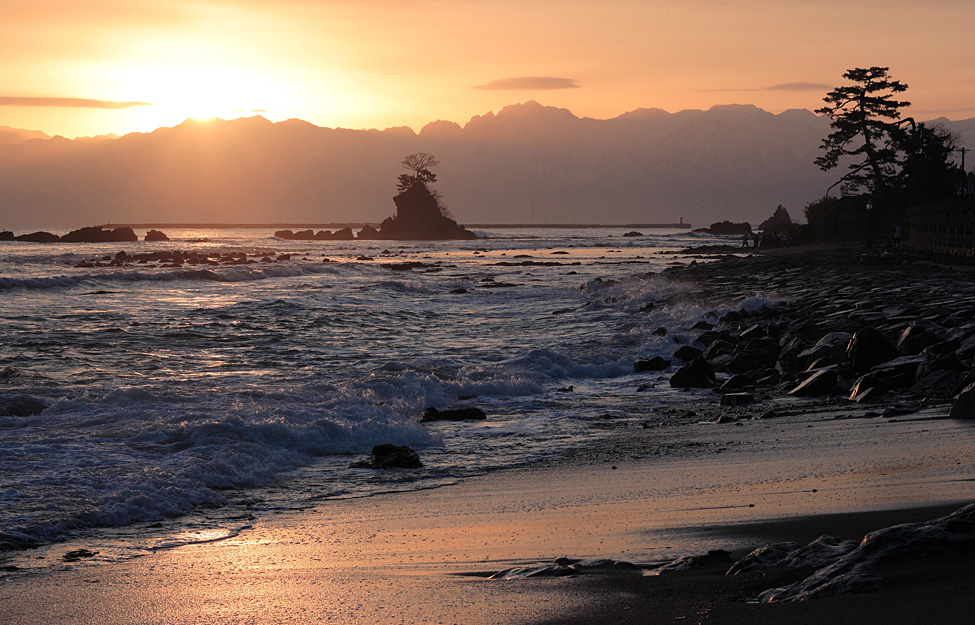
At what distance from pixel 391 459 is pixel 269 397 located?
3785mm

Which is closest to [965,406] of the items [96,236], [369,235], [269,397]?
[269,397]

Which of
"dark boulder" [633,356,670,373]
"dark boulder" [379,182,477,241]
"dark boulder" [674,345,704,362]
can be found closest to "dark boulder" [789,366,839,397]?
"dark boulder" [633,356,670,373]

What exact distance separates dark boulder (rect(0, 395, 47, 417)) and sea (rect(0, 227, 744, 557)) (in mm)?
40

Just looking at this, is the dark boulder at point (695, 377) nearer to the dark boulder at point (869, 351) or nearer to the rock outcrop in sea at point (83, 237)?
the dark boulder at point (869, 351)

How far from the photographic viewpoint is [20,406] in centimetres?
1006

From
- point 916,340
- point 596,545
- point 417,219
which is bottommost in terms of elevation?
point 596,545

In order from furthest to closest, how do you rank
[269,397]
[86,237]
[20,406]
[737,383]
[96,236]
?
[96,236] → [86,237] → [737,383] → [269,397] → [20,406]

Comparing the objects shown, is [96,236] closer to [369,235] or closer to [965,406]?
[369,235]

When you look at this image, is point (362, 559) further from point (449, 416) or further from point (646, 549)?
point (449, 416)

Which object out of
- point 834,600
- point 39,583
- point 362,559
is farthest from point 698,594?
point 39,583

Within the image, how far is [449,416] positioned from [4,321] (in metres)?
16.1

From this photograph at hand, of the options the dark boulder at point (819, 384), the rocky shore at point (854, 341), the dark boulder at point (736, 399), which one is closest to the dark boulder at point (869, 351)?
the rocky shore at point (854, 341)

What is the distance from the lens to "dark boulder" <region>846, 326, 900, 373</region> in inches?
472

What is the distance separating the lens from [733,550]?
466cm
